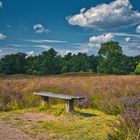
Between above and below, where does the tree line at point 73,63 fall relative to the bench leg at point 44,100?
above

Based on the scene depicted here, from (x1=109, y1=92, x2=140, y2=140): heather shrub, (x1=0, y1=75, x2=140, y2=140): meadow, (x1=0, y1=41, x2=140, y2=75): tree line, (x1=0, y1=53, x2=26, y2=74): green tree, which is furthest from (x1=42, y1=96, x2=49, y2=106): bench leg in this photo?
(x1=0, y1=53, x2=26, y2=74): green tree

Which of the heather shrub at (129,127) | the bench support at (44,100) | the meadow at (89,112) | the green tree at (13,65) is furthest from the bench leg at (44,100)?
the green tree at (13,65)

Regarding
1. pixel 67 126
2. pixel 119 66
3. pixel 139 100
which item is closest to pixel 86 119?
pixel 67 126

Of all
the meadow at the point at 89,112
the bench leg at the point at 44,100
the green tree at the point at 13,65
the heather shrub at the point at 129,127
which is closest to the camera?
the heather shrub at the point at 129,127

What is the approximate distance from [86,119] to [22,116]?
2504mm

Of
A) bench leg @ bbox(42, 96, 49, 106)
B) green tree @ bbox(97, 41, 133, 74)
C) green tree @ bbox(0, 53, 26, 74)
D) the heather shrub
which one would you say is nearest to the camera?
the heather shrub

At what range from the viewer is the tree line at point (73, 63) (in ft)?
331

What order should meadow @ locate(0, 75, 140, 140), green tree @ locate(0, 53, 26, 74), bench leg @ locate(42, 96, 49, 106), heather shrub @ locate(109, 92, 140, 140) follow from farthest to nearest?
green tree @ locate(0, 53, 26, 74) < bench leg @ locate(42, 96, 49, 106) < meadow @ locate(0, 75, 140, 140) < heather shrub @ locate(109, 92, 140, 140)

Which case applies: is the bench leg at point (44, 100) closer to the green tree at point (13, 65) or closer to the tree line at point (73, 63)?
the tree line at point (73, 63)

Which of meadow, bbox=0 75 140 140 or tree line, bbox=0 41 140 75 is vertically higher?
tree line, bbox=0 41 140 75

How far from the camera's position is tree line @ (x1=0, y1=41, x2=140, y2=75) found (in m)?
101

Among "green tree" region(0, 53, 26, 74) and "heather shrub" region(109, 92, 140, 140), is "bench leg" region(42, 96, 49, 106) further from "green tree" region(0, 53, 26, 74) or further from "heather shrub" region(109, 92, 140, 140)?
"green tree" region(0, 53, 26, 74)

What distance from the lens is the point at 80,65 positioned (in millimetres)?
118625

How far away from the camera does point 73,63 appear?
388 feet
